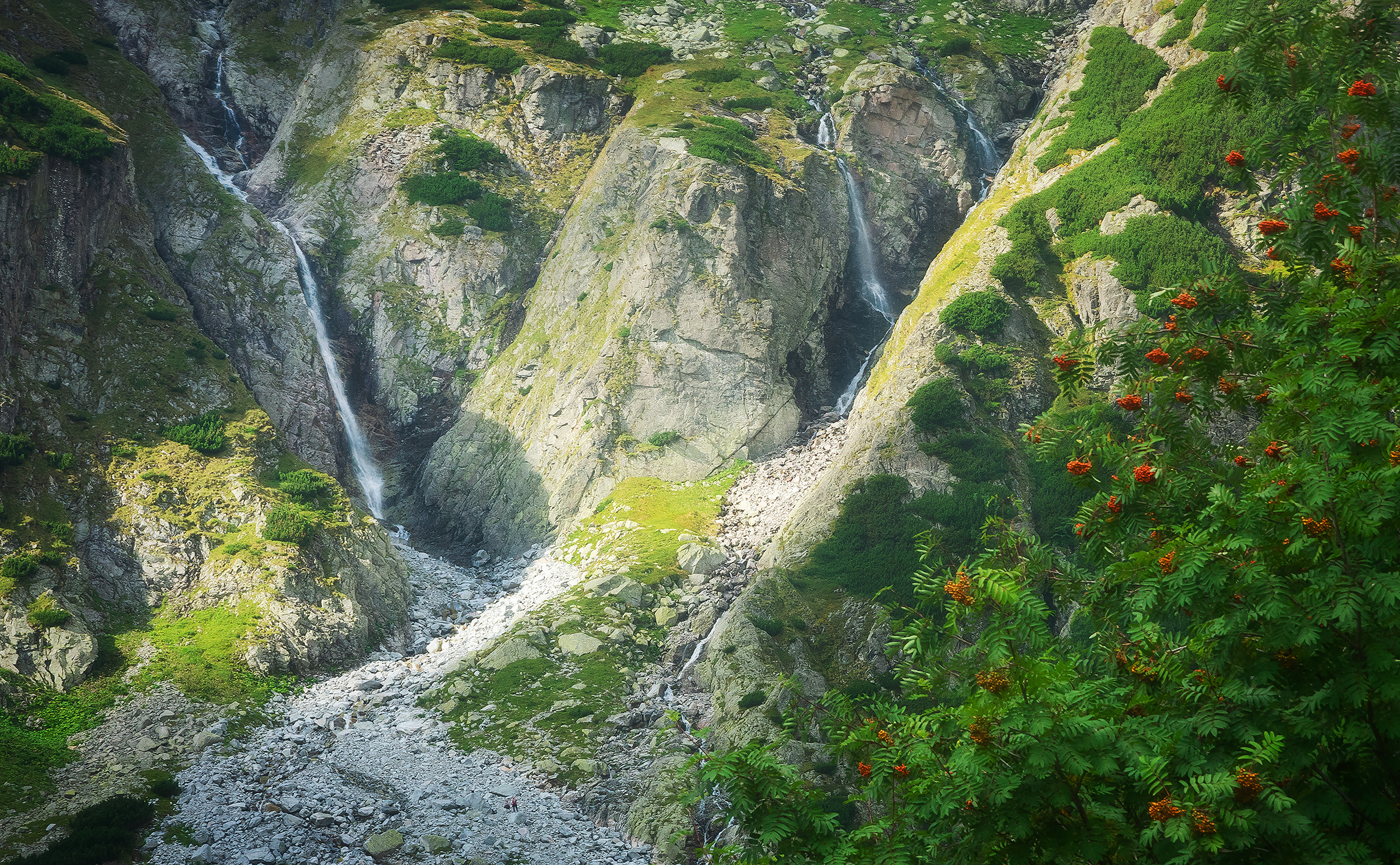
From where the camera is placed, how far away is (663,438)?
47.7m

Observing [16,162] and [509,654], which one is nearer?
[509,654]

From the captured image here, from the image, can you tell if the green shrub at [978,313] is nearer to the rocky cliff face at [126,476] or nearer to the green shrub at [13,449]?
the rocky cliff face at [126,476]

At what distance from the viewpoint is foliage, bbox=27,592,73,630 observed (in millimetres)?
28547

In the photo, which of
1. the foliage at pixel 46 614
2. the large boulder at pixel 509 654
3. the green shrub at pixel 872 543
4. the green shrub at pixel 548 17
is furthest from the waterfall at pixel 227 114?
the green shrub at pixel 872 543

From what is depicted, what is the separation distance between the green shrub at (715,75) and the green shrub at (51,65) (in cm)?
4375

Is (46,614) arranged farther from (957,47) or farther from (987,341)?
(957,47)

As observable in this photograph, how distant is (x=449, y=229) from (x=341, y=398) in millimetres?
14555

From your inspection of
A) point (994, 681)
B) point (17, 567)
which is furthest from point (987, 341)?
point (17, 567)

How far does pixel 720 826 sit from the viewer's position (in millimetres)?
22828

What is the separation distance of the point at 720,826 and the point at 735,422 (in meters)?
28.0

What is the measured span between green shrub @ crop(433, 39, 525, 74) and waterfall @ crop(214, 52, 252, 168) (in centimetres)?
1848

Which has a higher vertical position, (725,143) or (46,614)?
(725,143)

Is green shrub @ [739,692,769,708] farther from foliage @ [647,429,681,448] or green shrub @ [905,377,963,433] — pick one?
foliage @ [647,429,681,448]

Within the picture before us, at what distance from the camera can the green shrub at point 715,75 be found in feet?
216
